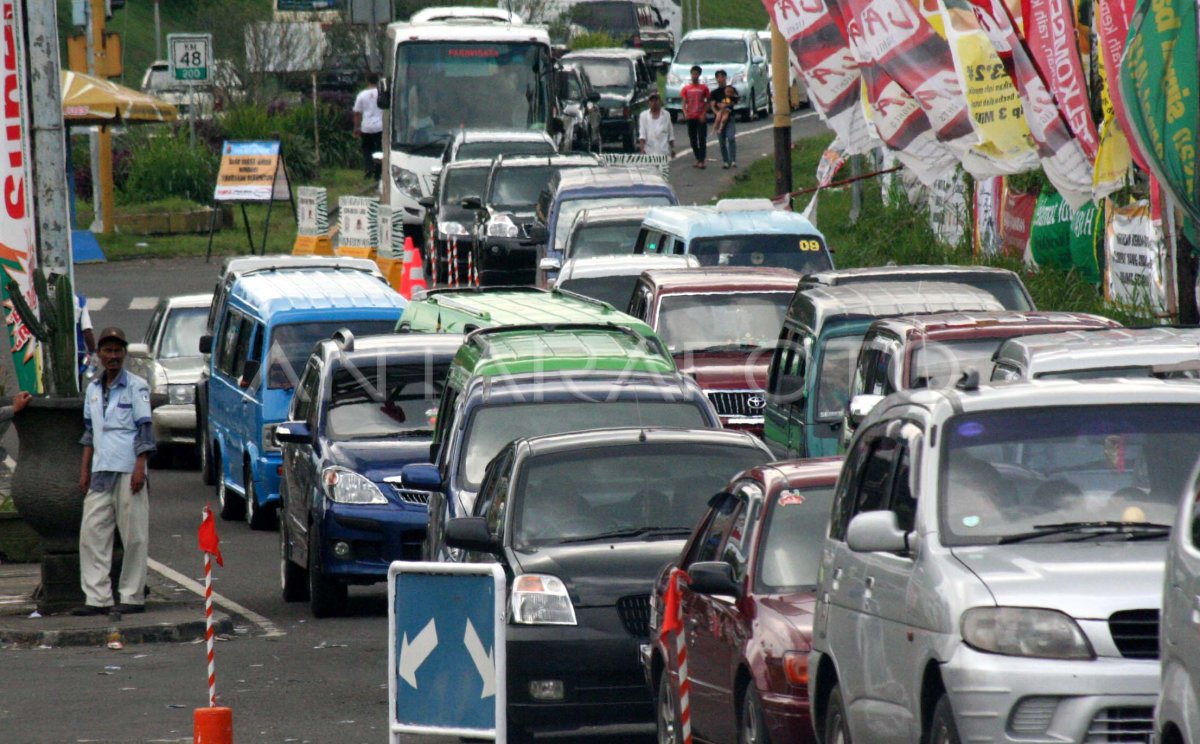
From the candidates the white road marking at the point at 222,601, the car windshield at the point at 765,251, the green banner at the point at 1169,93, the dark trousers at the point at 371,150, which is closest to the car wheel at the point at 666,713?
the green banner at the point at 1169,93

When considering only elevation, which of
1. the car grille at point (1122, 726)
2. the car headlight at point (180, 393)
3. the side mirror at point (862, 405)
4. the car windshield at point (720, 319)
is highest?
the car grille at point (1122, 726)

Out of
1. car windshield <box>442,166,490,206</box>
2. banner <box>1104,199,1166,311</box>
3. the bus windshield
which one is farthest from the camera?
the bus windshield

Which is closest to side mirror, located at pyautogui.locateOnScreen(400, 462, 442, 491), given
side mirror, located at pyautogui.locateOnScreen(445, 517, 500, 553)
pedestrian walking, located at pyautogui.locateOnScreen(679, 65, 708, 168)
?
side mirror, located at pyautogui.locateOnScreen(445, 517, 500, 553)

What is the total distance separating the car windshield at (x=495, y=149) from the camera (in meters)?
36.4

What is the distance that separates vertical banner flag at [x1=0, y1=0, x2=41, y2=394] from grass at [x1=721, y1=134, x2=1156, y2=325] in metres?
9.08

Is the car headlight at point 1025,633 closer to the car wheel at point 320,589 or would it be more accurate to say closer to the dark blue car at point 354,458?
the dark blue car at point 354,458

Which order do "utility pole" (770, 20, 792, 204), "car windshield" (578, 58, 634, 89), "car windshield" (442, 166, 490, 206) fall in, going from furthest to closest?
"car windshield" (578, 58, 634, 89), "car windshield" (442, 166, 490, 206), "utility pole" (770, 20, 792, 204)

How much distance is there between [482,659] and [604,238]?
17249mm

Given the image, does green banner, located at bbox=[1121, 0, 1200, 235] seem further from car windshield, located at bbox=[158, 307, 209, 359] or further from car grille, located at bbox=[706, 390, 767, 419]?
car windshield, located at bbox=[158, 307, 209, 359]

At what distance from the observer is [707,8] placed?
304 ft

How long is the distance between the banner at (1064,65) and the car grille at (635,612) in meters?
7.97

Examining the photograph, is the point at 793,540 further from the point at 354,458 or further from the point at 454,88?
the point at 454,88

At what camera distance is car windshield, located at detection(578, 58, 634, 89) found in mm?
54906

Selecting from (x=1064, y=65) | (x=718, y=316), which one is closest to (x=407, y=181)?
(x=718, y=316)
